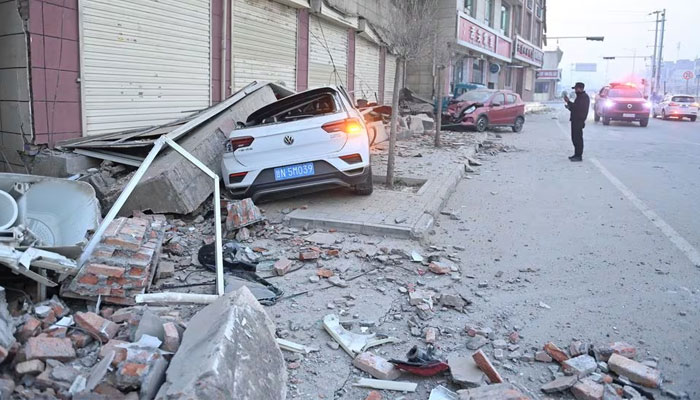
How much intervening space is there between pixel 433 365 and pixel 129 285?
86.6 inches

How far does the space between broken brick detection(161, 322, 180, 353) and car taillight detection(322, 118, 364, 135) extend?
163 inches

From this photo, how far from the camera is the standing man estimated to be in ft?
45.7

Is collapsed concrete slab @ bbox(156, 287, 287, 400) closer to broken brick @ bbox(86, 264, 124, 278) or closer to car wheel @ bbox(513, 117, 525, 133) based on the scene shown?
broken brick @ bbox(86, 264, 124, 278)

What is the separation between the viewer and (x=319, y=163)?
23.2ft

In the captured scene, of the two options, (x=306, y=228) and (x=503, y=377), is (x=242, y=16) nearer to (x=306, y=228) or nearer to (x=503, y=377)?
(x=306, y=228)

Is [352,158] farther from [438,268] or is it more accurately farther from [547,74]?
[547,74]

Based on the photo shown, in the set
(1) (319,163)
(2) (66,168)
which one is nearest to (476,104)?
(1) (319,163)

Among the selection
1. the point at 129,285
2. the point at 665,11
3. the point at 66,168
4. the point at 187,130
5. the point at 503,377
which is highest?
the point at 665,11

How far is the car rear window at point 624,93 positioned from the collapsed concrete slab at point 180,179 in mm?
26252

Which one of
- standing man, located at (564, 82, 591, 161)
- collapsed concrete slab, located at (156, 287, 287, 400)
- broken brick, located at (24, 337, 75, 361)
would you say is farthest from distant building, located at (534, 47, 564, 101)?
broken brick, located at (24, 337, 75, 361)

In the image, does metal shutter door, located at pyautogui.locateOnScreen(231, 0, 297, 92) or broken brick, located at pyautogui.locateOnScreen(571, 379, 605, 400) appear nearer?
broken brick, located at pyautogui.locateOnScreen(571, 379, 605, 400)

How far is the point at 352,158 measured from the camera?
714 centimetres

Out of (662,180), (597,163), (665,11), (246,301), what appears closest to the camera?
(246,301)

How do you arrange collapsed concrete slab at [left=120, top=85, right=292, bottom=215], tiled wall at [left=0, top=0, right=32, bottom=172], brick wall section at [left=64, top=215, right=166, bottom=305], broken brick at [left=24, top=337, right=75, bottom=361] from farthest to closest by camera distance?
tiled wall at [left=0, top=0, right=32, bottom=172], collapsed concrete slab at [left=120, top=85, right=292, bottom=215], brick wall section at [left=64, top=215, right=166, bottom=305], broken brick at [left=24, top=337, right=75, bottom=361]
